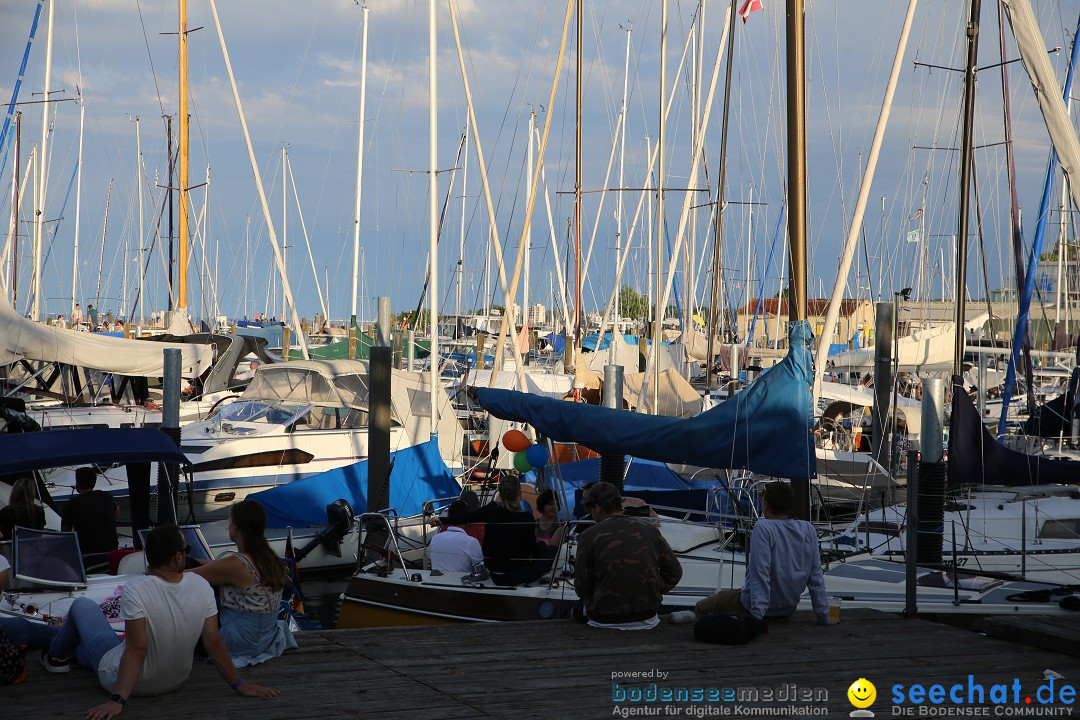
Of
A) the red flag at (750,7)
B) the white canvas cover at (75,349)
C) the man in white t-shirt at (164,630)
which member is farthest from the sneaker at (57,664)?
the red flag at (750,7)

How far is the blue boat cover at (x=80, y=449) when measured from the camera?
10781mm

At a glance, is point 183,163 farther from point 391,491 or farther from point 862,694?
point 862,694

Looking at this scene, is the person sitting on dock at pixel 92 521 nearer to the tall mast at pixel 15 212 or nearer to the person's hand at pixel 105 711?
the person's hand at pixel 105 711

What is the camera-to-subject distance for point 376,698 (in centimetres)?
552

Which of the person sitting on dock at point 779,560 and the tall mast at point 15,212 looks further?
the tall mast at point 15,212

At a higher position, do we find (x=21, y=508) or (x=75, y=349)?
(x=75, y=349)

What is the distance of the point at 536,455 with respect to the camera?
12422 millimetres

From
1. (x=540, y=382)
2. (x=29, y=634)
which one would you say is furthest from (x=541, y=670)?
(x=540, y=382)

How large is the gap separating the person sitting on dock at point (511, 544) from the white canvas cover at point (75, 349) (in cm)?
1004

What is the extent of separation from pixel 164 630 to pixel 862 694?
3756mm

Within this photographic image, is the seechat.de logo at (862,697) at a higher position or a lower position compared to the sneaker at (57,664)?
higher

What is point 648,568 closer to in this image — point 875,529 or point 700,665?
point 700,665

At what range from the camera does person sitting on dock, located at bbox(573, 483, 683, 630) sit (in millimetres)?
6930

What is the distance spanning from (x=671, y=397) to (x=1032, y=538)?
31.6ft
